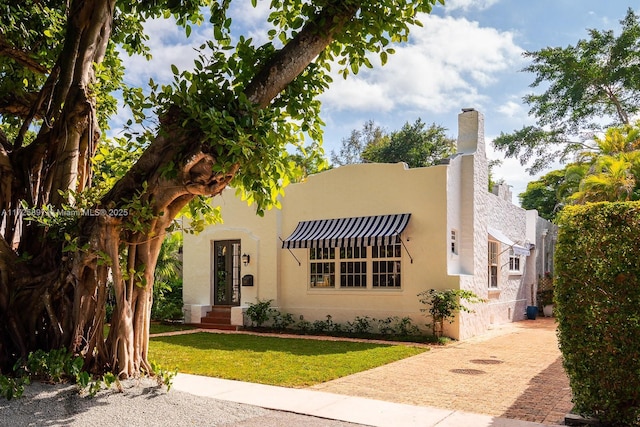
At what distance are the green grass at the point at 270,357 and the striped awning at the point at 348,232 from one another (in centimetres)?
296

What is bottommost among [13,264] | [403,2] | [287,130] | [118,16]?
[13,264]

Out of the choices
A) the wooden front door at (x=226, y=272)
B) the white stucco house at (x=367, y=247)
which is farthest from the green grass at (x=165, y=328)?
Answer: the wooden front door at (x=226, y=272)

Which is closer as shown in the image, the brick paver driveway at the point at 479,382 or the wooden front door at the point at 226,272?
the brick paver driveway at the point at 479,382

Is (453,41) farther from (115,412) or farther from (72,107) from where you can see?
(115,412)

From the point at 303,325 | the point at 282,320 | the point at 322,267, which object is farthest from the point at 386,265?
the point at 282,320

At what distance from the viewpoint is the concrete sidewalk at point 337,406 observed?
6.86 m

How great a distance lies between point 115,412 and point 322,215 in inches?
457

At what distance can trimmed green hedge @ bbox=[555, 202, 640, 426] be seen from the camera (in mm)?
5977

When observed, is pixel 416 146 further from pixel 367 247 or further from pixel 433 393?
pixel 433 393

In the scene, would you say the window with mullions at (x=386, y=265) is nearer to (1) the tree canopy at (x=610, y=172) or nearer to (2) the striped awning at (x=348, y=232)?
(2) the striped awning at (x=348, y=232)

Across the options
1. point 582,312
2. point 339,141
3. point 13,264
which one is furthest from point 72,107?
point 339,141

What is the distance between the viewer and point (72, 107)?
8227 millimetres

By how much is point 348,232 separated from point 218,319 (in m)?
6.17

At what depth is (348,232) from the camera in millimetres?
16203
